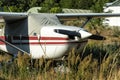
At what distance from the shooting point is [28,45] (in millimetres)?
10375

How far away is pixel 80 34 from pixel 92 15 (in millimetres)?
3990

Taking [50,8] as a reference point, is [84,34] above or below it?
above

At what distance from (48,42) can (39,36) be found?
0.40 meters

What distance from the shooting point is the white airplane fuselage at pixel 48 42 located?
924cm

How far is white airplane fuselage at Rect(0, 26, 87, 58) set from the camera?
924 centimetres

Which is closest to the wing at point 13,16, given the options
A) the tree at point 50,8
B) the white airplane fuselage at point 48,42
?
the white airplane fuselage at point 48,42

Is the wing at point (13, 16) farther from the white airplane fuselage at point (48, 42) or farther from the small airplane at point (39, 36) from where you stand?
the white airplane fuselage at point (48, 42)

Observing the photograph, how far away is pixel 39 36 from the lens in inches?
392

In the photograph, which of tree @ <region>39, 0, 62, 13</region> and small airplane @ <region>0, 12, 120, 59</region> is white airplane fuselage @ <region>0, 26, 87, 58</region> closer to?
small airplane @ <region>0, 12, 120, 59</region>

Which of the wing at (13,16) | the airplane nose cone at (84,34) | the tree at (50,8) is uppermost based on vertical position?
the wing at (13,16)

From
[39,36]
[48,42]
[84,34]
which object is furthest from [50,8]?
[84,34]

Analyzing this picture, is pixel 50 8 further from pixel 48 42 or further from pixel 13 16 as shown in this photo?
pixel 48 42

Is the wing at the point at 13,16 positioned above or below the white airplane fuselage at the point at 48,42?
above

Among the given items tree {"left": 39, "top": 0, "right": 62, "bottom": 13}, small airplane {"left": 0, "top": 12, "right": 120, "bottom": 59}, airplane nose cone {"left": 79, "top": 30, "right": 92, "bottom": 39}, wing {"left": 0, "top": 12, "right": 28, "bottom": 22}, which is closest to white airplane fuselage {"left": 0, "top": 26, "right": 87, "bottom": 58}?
small airplane {"left": 0, "top": 12, "right": 120, "bottom": 59}
